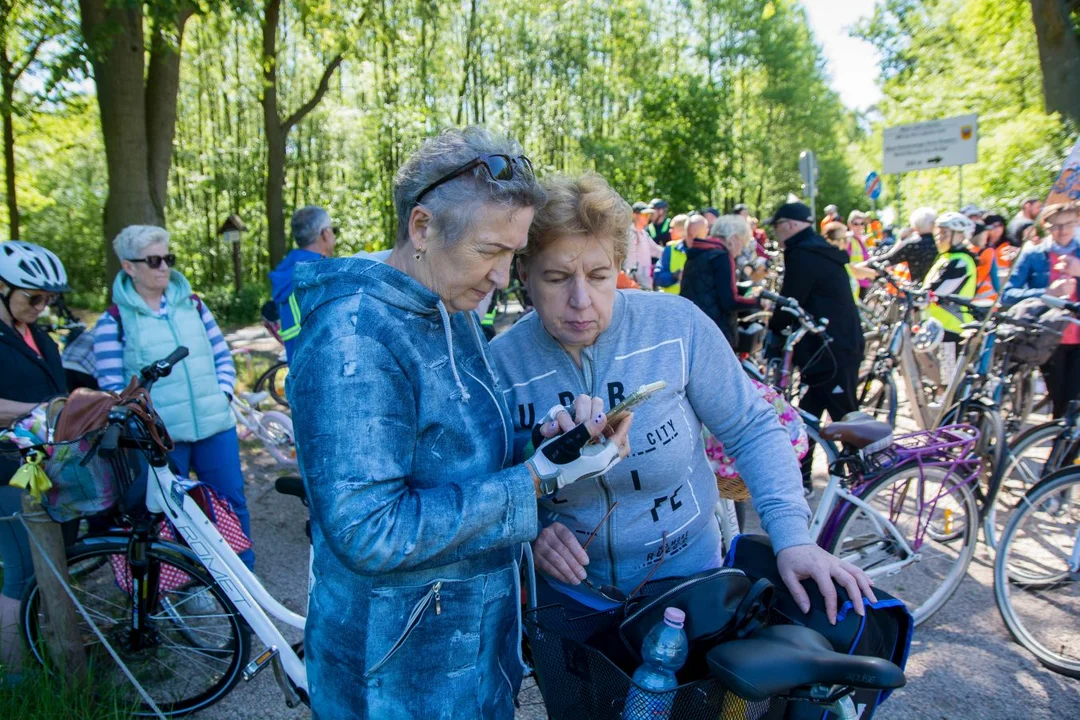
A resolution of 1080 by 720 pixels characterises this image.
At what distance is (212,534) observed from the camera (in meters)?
2.71

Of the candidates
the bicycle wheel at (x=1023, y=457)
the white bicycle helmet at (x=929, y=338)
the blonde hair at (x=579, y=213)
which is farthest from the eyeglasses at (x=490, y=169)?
the white bicycle helmet at (x=929, y=338)

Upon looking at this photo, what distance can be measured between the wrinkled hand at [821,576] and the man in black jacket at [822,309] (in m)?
4.14

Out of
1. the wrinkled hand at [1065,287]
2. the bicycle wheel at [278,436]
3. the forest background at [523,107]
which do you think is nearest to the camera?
the wrinkled hand at [1065,287]

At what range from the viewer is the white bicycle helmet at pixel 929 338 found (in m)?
5.82

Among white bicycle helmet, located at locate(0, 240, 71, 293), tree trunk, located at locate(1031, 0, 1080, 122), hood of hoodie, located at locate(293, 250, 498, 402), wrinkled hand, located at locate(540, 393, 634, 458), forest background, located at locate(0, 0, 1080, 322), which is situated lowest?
wrinkled hand, located at locate(540, 393, 634, 458)

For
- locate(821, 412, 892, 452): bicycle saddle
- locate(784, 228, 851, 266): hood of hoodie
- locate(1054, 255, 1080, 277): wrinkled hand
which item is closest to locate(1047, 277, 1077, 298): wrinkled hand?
locate(1054, 255, 1080, 277): wrinkled hand

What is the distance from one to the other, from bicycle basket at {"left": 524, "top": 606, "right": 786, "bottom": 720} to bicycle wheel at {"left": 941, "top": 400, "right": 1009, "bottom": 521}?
3309mm

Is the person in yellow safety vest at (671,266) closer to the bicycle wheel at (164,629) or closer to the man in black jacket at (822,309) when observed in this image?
the man in black jacket at (822,309)

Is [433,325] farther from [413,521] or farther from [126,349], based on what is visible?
[126,349]

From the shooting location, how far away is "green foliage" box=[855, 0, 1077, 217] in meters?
13.7

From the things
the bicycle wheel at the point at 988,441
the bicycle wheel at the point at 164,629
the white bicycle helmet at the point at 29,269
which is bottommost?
the bicycle wheel at the point at 164,629

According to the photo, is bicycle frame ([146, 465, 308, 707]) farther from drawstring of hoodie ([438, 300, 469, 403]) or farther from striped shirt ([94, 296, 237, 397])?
drawstring of hoodie ([438, 300, 469, 403])

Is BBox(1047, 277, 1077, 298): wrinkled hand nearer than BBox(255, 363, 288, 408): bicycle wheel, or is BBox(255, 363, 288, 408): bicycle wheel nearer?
BBox(1047, 277, 1077, 298): wrinkled hand

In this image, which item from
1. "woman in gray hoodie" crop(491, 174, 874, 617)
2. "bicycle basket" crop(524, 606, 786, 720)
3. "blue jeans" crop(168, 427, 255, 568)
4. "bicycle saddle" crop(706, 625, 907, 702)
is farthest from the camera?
"blue jeans" crop(168, 427, 255, 568)
